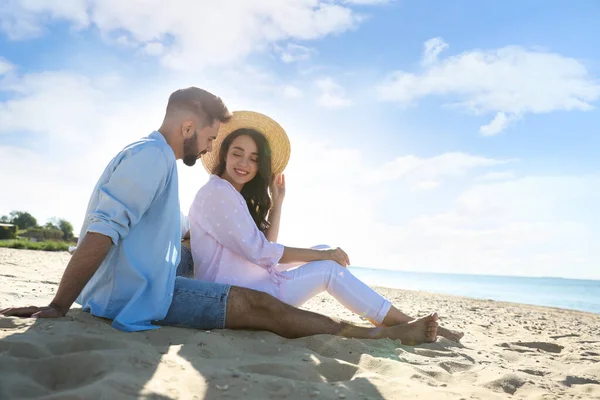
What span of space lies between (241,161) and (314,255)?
3.48 ft

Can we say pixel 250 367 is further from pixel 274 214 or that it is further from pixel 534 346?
pixel 534 346

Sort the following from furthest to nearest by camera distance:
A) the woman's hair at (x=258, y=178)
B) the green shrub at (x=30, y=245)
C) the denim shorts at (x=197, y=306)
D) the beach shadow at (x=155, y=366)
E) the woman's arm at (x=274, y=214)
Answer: the green shrub at (x=30, y=245), the woman's arm at (x=274, y=214), the woman's hair at (x=258, y=178), the denim shorts at (x=197, y=306), the beach shadow at (x=155, y=366)

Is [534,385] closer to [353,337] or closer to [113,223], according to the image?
[353,337]

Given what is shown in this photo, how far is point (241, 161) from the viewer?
4223 millimetres

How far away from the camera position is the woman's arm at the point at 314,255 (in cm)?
391

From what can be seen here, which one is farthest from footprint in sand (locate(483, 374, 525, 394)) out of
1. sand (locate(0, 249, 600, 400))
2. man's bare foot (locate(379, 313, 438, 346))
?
man's bare foot (locate(379, 313, 438, 346))

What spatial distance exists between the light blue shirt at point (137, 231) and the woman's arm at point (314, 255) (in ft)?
3.34

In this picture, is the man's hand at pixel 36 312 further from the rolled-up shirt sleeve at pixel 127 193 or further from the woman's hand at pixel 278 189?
the woman's hand at pixel 278 189

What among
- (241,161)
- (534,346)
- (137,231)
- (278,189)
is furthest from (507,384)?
(278,189)

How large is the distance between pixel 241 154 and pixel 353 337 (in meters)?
1.85

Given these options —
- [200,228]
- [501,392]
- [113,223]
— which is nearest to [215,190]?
[200,228]

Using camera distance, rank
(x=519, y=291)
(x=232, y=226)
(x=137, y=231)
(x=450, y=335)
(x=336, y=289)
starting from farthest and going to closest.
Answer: (x=519, y=291)
(x=450, y=335)
(x=336, y=289)
(x=232, y=226)
(x=137, y=231)

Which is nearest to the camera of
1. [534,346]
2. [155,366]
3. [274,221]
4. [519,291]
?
[155,366]

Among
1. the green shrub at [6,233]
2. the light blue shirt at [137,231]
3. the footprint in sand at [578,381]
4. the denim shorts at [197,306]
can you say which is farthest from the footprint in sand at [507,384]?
the green shrub at [6,233]
